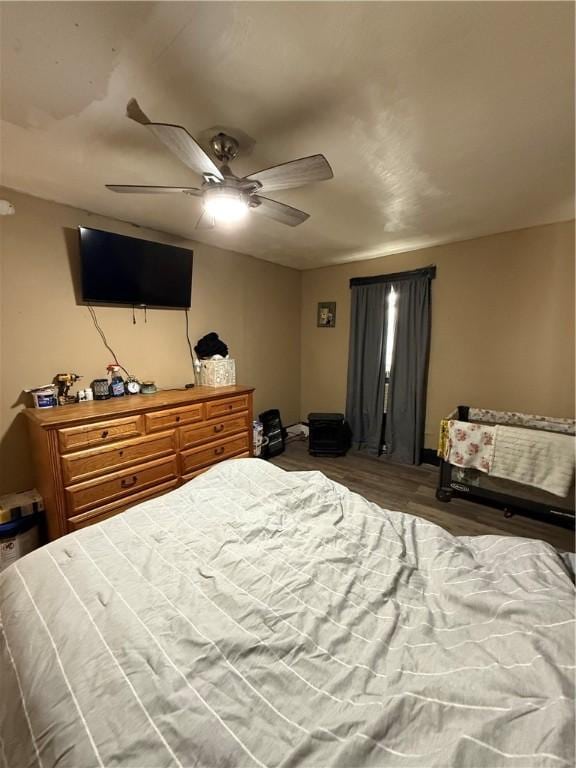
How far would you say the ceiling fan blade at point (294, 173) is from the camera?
4.34 feet

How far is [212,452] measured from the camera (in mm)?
2869

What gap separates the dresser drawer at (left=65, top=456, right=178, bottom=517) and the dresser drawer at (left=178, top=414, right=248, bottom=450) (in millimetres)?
190

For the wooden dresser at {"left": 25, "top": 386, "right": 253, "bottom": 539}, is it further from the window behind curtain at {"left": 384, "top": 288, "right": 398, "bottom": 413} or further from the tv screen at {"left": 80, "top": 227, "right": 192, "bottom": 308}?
the window behind curtain at {"left": 384, "top": 288, "right": 398, "bottom": 413}

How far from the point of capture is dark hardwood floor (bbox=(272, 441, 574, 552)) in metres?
2.46

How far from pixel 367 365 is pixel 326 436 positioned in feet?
3.45

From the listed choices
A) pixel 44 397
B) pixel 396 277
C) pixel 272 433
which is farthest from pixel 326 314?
pixel 44 397

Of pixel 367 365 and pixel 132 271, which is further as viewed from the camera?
pixel 367 365

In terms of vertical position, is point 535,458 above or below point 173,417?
below

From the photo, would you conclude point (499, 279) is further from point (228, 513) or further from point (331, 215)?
point (228, 513)

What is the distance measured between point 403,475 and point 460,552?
7.80ft

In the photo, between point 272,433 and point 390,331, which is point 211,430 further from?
point 390,331

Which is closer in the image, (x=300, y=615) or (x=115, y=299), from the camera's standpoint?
(x=300, y=615)

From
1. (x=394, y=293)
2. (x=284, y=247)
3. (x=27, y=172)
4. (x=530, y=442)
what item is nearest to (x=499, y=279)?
(x=394, y=293)

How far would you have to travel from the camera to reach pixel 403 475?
346 centimetres
